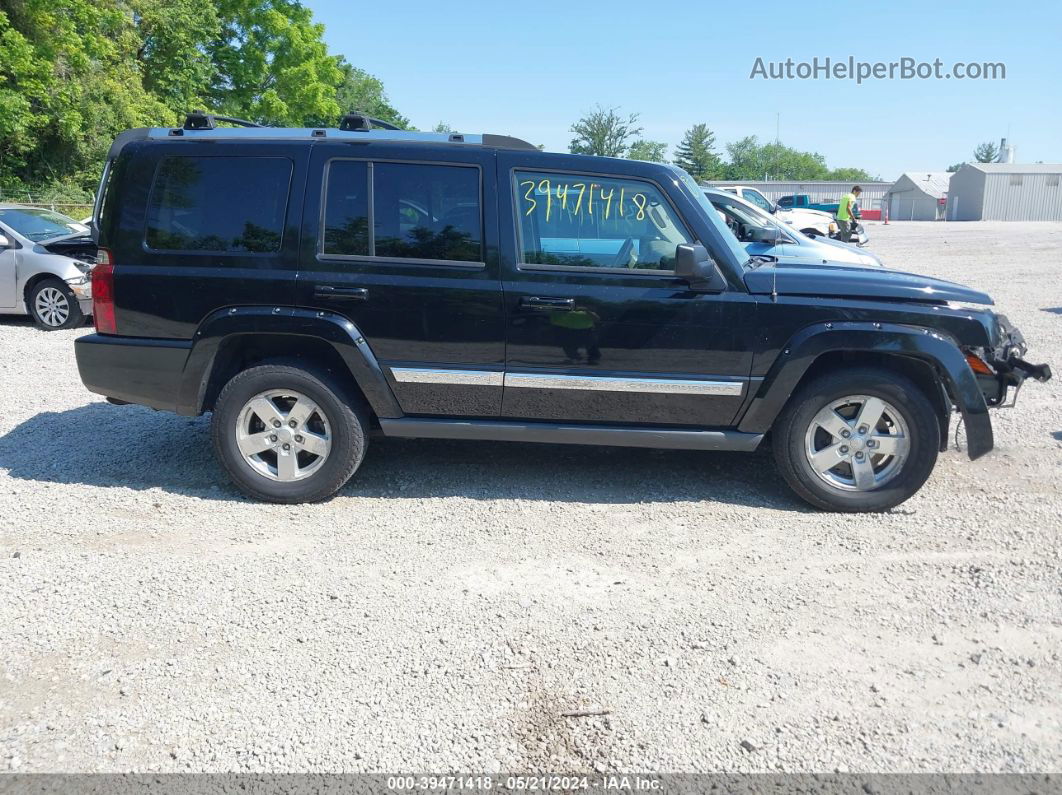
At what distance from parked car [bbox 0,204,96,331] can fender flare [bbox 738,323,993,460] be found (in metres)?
9.26

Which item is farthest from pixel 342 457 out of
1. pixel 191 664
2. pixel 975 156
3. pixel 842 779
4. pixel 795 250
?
pixel 975 156

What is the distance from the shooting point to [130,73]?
32562 mm

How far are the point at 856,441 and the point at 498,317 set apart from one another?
2129mm

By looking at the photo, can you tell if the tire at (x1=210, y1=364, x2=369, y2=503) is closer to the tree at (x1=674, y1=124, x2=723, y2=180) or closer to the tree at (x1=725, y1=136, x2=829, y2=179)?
the tree at (x1=674, y1=124, x2=723, y2=180)

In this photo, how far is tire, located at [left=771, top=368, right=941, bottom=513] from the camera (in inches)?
188

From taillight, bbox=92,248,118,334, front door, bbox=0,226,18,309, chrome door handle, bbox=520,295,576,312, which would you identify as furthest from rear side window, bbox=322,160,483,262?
front door, bbox=0,226,18,309

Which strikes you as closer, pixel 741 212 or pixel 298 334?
pixel 298 334

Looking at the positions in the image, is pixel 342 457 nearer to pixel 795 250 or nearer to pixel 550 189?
pixel 550 189

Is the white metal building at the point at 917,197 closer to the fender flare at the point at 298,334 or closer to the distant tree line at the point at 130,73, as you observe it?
Result: the distant tree line at the point at 130,73

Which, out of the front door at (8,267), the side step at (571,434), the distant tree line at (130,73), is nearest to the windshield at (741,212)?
the side step at (571,434)

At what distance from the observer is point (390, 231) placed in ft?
16.0

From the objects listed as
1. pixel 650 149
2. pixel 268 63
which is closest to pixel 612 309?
pixel 268 63

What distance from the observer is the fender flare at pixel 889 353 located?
4.66 metres

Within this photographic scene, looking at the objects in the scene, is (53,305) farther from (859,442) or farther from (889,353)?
(889,353)
